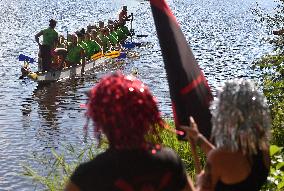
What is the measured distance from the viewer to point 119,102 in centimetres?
270

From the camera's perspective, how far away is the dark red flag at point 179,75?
3793 mm

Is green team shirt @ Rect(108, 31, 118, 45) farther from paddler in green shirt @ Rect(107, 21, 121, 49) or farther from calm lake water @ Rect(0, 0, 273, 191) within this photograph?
calm lake water @ Rect(0, 0, 273, 191)

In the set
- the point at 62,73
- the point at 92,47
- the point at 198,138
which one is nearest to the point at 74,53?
the point at 62,73

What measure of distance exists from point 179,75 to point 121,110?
1.18 meters

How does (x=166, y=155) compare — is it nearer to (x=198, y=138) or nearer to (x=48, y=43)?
(x=198, y=138)

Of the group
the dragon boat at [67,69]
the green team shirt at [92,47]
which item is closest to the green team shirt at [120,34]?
the dragon boat at [67,69]

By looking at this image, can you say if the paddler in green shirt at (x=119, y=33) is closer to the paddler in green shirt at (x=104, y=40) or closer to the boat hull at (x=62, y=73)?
the paddler in green shirt at (x=104, y=40)

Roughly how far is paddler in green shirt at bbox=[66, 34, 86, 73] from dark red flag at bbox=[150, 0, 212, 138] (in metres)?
18.8

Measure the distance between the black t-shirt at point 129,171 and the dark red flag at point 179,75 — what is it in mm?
1024

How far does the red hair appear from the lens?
2693 millimetres

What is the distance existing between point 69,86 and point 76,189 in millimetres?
18901

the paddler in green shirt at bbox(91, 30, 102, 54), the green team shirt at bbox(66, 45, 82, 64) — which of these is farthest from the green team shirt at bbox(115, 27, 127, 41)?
the green team shirt at bbox(66, 45, 82, 64)

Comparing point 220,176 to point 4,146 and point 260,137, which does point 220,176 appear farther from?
point 4,146

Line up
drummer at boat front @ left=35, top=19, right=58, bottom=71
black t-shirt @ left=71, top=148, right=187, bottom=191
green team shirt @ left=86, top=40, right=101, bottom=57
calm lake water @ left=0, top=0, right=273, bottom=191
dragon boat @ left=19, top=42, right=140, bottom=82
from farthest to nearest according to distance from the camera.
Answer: green team shirt @ left=86, top=40, right=101, bottom=57, dragon boat @ left=19, top=42, right=140, bottom=82, drummer at boat front @ left=35, top=19, right=58, bottom=71, calm lake water @ left=0, top=0, right=273, bottom=191, black t-shirt @ left=71, top=148, right=187, bottom=191
